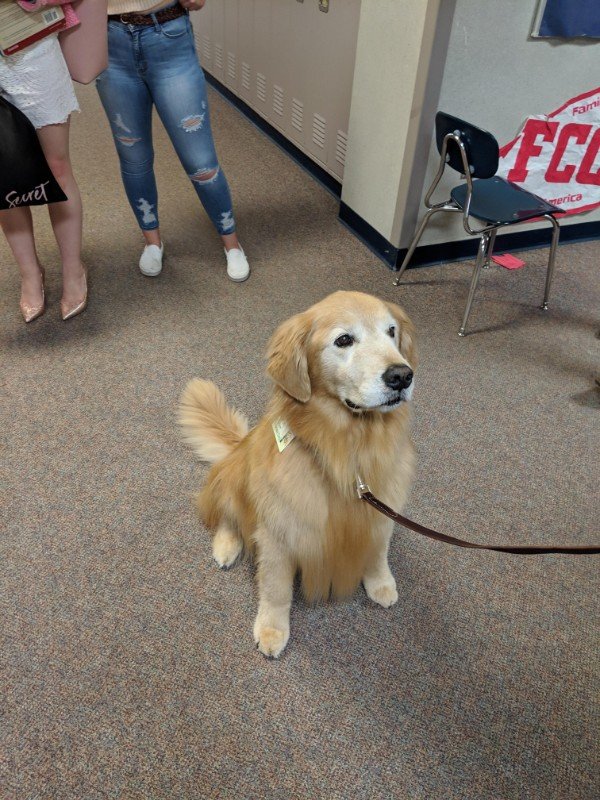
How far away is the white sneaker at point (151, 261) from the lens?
254 centimetres

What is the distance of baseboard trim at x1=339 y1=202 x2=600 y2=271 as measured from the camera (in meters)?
2.69

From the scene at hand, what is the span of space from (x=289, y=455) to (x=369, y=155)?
6.64ft

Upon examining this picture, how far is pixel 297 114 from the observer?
136 inches

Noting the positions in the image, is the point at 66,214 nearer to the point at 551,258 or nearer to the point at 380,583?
the point at 380,583

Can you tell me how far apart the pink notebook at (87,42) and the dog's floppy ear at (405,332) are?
1393mm

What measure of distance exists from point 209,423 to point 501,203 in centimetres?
156

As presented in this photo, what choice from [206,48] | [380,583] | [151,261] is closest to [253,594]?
[380,583]

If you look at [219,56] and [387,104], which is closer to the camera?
[387,104]

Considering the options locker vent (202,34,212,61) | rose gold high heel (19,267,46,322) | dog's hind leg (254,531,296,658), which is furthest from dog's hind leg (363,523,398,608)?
locker vent (202,34,212,61)

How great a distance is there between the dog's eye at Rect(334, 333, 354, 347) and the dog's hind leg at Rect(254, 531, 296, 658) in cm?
45

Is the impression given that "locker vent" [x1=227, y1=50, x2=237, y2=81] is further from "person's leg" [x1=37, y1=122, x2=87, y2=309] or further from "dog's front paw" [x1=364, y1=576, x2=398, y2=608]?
"dog's front paw" [x1=364, y1=576, x2=398, y2=608]

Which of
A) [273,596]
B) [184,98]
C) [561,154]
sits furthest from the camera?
A: [561,154]

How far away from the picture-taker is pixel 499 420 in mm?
1950

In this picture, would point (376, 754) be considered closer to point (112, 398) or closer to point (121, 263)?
point (112, 398)
